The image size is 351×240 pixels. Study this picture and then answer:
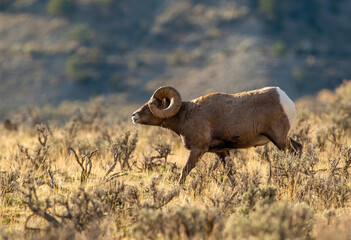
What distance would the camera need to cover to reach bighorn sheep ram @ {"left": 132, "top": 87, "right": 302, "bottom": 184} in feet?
28.4

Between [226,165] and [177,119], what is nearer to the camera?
[226,165]

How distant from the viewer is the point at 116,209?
21.9ft

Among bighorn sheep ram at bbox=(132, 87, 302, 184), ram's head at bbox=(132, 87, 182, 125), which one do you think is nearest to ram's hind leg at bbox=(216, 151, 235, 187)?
bighorn sheep ram at bbox=(132, 87, 302, 184)

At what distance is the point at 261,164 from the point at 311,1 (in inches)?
3383

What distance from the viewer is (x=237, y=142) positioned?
8.83 meters

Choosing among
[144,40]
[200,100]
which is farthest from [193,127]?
[144,40]

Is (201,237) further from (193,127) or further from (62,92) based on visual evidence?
(62,92)

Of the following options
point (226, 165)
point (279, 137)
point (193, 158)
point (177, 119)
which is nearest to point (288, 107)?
point (279, 137)

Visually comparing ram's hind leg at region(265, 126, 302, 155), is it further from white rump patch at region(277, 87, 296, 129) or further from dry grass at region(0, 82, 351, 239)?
dry grass at region(0, 82, 351, 239)

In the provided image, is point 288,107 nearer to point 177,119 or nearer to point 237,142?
point 237,142

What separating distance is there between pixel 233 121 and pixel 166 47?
238 ft

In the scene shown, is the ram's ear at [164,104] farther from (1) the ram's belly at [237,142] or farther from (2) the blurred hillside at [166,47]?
(2) the blurred hillside at [166,47]

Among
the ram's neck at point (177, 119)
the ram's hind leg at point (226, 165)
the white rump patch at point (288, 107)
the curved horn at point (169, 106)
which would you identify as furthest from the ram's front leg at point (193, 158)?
the white rump patch at point (288, 107)

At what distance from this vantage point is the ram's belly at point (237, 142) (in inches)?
346
